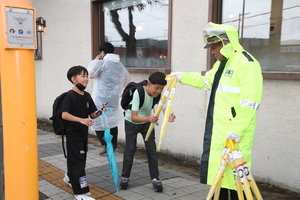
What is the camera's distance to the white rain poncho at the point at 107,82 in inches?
222

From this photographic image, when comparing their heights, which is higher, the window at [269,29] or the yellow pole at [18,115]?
the window at [269,29]

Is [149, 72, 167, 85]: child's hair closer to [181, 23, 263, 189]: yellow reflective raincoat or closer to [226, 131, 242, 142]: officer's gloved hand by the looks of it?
[181, 23, 263, 189]: yellow reflective raincoat

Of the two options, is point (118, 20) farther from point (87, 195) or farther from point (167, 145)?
point (87, 195)

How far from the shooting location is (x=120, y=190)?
4352 millimetres

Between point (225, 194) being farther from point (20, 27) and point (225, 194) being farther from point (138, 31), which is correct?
point (138, 31)

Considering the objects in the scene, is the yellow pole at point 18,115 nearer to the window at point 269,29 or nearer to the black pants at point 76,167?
the black pants at point 76,167

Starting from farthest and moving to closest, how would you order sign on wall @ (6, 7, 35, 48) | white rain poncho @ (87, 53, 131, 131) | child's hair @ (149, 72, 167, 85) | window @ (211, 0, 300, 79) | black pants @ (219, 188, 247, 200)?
1. white rain poncho @ (87, 53, 131, 131)
2. window @ (211, 0, 300, 79)
3. child's hair @ (149, 72, 167, 85)
4. black pants @ (219, 188, 247, 200)
5. sign on wall @ (6, 7, 35, 48)

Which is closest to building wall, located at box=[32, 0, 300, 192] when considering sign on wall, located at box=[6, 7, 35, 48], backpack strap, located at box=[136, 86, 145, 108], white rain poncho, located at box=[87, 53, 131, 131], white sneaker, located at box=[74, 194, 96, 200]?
white rain poncho, located at box=[87, 53, 131, 131]

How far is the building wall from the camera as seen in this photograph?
14.2 feet

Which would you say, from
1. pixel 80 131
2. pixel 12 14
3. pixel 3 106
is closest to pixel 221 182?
pixel 80 131

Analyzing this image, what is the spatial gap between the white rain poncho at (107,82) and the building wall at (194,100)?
871mm

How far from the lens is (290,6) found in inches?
175

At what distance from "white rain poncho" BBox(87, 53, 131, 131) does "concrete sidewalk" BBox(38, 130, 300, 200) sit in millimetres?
774

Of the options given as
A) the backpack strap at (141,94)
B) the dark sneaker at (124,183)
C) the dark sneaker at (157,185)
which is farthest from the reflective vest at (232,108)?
the dark sneaker at (124,183)
